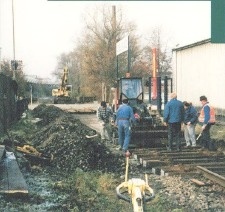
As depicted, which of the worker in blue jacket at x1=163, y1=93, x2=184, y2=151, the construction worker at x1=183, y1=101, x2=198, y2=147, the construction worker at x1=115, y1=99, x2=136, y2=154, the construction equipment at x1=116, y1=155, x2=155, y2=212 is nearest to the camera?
the construction equipment at x1=116, y1=155, x2=155, y2=212

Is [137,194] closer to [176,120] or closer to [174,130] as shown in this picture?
[176,120]

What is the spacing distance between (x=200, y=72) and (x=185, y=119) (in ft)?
27.7

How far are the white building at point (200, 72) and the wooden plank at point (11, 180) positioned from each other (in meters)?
11.7

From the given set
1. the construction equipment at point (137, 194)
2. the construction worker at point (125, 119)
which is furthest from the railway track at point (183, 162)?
the construction equipment at point (137, 194)

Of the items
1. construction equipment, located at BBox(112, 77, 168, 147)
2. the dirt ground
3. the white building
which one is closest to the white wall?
the white building

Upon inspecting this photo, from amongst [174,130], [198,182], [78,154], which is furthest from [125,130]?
[198,182]

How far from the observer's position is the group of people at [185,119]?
1330 centimetres

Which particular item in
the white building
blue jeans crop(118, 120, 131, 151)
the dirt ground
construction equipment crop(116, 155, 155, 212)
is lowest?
the dirt ground

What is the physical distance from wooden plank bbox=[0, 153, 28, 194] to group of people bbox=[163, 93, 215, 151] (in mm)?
4824

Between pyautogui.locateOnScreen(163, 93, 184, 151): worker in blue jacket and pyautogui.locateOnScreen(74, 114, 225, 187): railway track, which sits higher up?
pyautogui.locateOnScreen(163, 93, 184, 151): worker in blue jacket

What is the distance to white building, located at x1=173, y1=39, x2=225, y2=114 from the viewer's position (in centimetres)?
2005

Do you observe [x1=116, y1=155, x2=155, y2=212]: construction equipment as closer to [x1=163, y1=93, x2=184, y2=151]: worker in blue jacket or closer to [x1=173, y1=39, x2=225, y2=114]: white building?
[x1=163, y1=93, x2=184, y2=151]: worker in blue jacket

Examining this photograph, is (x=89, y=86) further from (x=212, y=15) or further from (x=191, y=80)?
(x=212, y=15)

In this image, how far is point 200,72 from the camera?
22.4m
